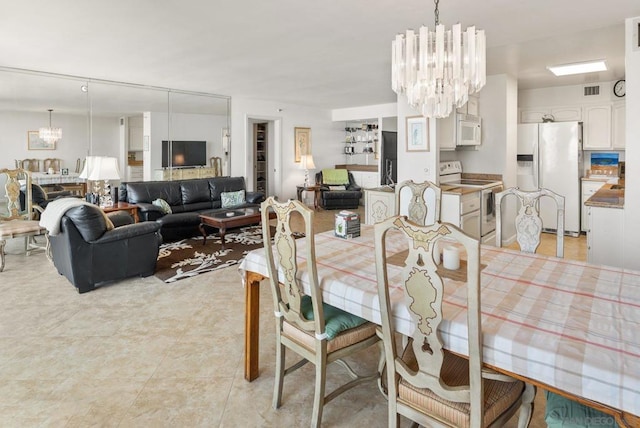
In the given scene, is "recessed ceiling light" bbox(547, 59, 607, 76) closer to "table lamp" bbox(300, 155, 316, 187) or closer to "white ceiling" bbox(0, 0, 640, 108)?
"white ceiling" bbox(0, 0, 640, 108)

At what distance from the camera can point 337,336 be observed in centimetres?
174

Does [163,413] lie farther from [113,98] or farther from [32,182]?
[113,98]

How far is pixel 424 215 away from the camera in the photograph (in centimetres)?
277

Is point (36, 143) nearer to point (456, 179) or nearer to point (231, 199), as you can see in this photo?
point (231, 199)

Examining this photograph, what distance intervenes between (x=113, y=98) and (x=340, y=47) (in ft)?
13.9

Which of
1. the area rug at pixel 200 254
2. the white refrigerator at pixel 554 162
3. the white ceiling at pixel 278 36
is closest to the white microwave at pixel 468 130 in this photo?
the white ceiling at pixel 278 36

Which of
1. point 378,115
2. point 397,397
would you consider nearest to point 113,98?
point 378,115

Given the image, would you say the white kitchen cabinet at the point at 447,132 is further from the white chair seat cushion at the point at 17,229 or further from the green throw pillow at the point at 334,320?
the white chair seat cushion at the point at 17,229

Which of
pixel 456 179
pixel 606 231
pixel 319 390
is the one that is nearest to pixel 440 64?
pixel 319 390

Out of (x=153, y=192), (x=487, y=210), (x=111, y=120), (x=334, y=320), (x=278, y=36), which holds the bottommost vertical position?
(x=334, y=320)

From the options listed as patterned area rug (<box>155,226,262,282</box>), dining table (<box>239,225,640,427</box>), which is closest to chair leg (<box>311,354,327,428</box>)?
dining table (<box>239,225,640,427</box>)

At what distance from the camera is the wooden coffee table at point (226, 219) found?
5.02 metres

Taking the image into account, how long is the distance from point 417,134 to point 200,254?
10.2 feet

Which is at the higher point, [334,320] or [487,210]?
[487,210]
